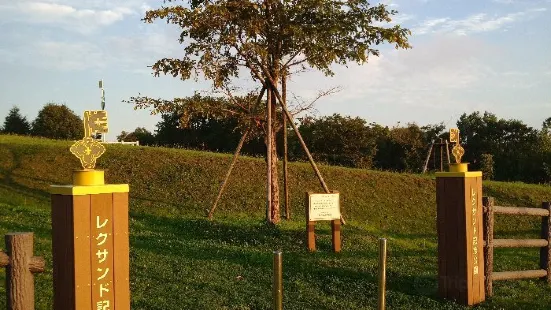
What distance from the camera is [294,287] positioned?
335 inches

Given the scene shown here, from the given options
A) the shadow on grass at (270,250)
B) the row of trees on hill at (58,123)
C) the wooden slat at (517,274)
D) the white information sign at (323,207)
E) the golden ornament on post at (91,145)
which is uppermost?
the row of trees on hill at (58,123)

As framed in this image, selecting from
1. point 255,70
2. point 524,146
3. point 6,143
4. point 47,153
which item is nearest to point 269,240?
point 255,70

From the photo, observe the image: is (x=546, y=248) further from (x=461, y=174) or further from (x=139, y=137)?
(x=139, y=137)

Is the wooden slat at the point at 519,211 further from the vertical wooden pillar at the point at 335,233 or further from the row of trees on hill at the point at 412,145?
the row of trees on hill at the point at 412,145

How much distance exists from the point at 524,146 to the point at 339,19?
25781mm

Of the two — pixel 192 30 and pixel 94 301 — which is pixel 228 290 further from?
pixel 192 30

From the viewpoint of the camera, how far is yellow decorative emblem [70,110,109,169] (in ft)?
15.6

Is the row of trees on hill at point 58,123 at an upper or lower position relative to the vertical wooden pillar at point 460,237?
upper

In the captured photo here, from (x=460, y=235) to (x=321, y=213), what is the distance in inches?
132

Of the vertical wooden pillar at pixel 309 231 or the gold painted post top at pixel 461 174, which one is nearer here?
the gold painted post top at pixel 461 174

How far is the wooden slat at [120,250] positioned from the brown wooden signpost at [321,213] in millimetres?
6605

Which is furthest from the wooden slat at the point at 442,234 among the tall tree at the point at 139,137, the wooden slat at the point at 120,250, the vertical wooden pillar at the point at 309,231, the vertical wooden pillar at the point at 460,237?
the tall tree at the point at 139,137

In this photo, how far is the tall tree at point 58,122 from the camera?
3959cm

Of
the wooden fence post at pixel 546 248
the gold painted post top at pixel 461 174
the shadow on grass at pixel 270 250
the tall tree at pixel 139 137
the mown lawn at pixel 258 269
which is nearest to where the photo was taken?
the mown lawn at pixel 258 269
